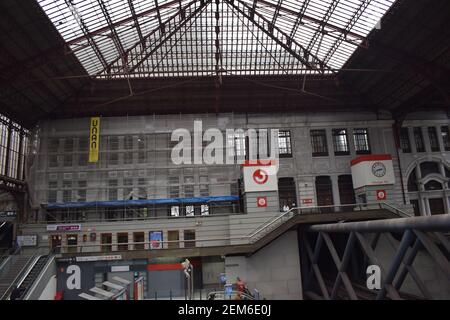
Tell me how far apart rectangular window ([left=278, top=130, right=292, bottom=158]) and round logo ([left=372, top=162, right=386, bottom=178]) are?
10539 mm

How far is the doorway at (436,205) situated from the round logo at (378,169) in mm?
11397

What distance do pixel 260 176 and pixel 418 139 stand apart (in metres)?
26.2

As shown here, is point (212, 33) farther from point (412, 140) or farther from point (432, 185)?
point (432, 185)

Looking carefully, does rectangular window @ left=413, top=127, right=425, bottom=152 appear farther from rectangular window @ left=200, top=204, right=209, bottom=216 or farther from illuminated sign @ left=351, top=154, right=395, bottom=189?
rectangular window @ left=200, top=204, right=209, bottom=216

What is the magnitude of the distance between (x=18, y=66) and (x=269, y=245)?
2932 cm

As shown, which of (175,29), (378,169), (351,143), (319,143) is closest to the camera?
(175,29)

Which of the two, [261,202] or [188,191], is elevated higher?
[188,191]

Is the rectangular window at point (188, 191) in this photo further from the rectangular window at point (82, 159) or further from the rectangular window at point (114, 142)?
the rectangular window at point (82, 159)

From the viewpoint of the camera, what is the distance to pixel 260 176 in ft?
124

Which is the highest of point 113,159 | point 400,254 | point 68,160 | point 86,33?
point 86,33

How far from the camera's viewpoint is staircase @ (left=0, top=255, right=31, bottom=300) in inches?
1113

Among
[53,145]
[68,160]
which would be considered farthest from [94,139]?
[53,145]

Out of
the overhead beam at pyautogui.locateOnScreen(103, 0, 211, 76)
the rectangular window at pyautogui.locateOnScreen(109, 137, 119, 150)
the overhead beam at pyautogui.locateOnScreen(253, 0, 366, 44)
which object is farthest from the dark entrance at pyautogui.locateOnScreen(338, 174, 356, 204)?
the rectangular window at pyautogui.locateOnScreen(109, 137, 119, 150)
